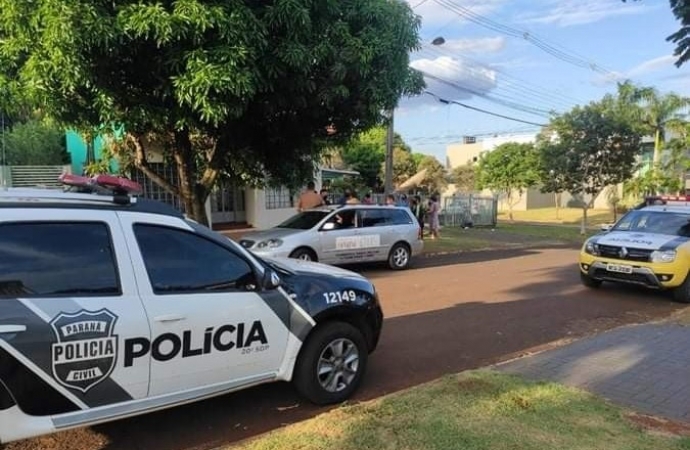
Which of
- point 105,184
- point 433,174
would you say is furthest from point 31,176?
point 433,174

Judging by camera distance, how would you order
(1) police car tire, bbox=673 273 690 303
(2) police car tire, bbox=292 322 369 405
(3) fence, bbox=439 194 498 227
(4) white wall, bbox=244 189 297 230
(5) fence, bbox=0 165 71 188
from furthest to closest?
(3) fence, bbox=439 194 498 227 < (4) white wall, bbox=244 189 297 230 < (5) fence, bbox=0 165 71 188 < (1) police car tire, bbox=673 273 690 303 < (2) police car tire, bbox=292 322 369 405

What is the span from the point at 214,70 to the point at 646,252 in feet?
24.3

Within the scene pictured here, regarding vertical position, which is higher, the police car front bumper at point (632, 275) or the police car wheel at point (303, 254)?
the police car wheel at point (303, 254)

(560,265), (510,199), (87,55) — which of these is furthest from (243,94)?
(510,199)

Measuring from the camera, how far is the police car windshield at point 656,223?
34.3 ft

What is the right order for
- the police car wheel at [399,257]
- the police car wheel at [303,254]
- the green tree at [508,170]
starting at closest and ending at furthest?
the police car wheel at [303,254]
the police car wheel at [399,257]
the green tree at [508,170]

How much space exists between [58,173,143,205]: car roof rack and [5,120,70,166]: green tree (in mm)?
15616

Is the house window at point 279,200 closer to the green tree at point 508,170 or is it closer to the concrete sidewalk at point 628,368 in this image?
the concrete sidewalk at point 628,368

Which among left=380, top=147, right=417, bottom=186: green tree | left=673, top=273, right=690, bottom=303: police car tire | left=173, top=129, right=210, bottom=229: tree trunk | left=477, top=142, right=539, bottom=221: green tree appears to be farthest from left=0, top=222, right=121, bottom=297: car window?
left=380, top=147, right=417, bottom=186: green tree

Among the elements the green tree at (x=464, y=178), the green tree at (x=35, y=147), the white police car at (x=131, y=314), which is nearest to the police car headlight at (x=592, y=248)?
the white police car at (x=131, y=314)

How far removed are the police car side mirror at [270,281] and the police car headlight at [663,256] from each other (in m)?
7.59

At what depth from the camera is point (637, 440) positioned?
12.7 feet

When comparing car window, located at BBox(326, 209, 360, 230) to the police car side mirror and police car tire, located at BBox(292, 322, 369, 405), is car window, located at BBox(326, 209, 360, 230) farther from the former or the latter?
the police car side mirror

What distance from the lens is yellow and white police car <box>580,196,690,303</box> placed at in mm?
9617
